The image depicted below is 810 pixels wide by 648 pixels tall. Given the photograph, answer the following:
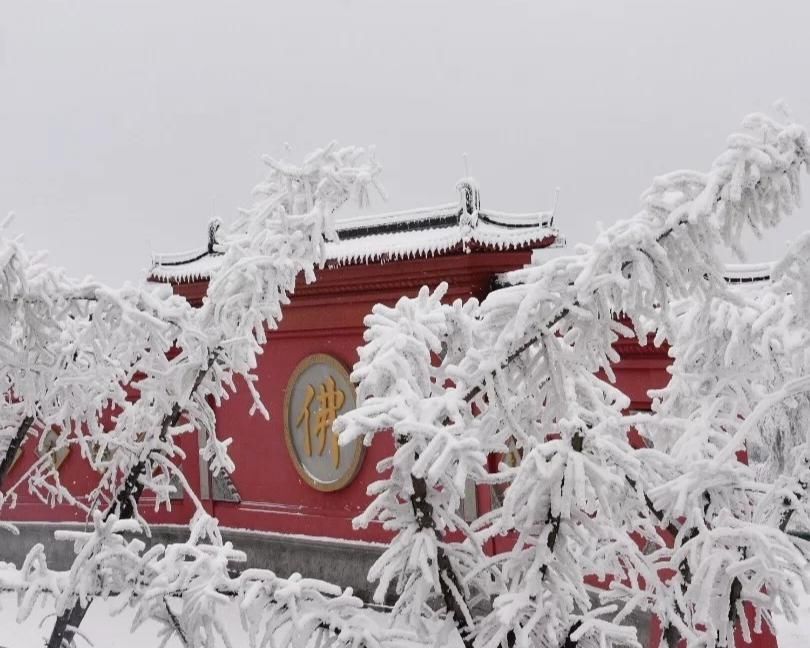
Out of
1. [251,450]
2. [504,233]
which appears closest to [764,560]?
[504,233]

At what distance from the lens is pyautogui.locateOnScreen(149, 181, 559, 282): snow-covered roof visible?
243 inches

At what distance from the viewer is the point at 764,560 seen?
1769 millimetres

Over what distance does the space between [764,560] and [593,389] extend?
0.52 meters

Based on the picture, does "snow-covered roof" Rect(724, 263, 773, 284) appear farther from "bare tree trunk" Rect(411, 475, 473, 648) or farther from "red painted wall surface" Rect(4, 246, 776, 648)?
"bare tree trunk" Rect(411, 475, 473, 648)

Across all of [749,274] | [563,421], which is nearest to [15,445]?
[563,421]

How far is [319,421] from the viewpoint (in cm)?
741

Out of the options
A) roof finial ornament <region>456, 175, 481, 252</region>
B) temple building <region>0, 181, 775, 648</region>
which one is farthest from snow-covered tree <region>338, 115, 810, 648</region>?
roof finial ornament <region>456, 175, 481, 252</region>

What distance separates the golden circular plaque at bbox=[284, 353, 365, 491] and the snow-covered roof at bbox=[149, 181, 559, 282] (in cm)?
114

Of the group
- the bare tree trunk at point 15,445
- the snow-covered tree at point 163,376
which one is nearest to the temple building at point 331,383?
the snow-covered tree at point 163,376

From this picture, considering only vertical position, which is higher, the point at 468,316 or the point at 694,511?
the point at 468,316

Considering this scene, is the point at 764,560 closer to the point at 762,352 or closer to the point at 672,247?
the point at 672,247

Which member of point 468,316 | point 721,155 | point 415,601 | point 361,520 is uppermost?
point 721,155

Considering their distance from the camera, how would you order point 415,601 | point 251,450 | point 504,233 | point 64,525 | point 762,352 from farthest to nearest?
point 64,525
point 251,450
point 504,233
point 762,352
point 415,601

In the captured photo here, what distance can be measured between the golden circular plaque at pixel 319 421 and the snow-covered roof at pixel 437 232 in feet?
3.73
